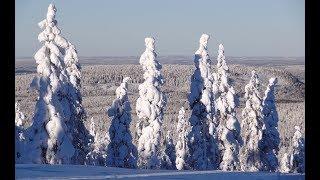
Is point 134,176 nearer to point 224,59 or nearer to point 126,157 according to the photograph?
point 126,157

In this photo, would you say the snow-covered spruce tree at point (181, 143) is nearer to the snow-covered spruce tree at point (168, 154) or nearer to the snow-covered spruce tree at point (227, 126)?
the snow-covered spruce tree at point (168, 154)

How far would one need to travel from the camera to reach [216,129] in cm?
4288

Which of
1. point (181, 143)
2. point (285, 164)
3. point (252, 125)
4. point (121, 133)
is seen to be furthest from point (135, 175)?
point (285, 164)

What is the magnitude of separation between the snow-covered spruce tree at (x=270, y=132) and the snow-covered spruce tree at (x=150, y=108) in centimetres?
776

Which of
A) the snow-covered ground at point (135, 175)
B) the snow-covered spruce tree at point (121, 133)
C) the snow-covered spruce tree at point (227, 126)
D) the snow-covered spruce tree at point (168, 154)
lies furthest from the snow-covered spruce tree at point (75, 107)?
the snow-covered ground at point (135, 175)

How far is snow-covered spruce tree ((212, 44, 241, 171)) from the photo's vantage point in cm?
4343

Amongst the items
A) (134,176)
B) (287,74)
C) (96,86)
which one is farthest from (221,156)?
(96,86)

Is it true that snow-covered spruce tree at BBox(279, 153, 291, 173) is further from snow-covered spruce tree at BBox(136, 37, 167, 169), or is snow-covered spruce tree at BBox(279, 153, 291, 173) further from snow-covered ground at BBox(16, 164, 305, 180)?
snow-covered ground at BBox(16, 164, 305, 180)

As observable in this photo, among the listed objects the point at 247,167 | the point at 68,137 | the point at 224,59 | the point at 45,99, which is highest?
the point at 224,59

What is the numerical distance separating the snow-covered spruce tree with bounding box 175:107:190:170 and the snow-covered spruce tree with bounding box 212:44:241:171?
2978 mm

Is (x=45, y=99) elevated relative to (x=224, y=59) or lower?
lower

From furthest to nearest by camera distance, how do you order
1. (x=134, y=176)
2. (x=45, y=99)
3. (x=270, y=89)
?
(x=270, y=89) < (x=45, y=99) < (x=134, y=176)

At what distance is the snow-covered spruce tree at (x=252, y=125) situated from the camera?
42.9m

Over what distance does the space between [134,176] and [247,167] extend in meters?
37.5
